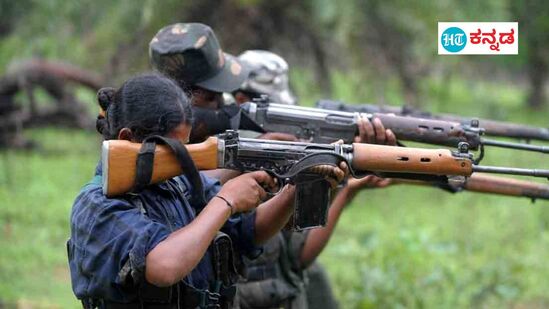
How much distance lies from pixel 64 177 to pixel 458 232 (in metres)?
4.32

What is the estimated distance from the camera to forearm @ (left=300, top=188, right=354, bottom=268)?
3787 mm

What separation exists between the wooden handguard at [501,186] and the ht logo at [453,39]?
0.78m

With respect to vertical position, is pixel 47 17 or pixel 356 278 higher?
pixel 47 17

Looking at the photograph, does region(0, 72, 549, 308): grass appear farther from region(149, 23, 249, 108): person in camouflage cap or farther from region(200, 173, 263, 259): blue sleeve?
region(200, 173, 263, 259): blue sleeve

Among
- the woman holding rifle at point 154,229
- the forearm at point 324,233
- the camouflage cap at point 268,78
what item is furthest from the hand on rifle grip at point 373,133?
the woman holding rifle at point 154,229

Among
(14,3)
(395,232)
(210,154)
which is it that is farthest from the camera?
(395,232)

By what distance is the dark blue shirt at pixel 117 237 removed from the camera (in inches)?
95.1

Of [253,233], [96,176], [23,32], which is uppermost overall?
[23,32]

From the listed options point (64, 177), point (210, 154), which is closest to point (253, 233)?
point (210, 154)

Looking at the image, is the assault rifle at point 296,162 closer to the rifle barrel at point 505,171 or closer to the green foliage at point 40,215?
the rifle barrel at point 505,171

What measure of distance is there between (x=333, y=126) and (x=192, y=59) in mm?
645

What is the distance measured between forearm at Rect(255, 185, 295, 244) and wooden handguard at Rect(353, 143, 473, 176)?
259mm

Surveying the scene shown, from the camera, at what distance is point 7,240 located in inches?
283

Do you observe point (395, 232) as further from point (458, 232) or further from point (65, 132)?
point (65, 132)
